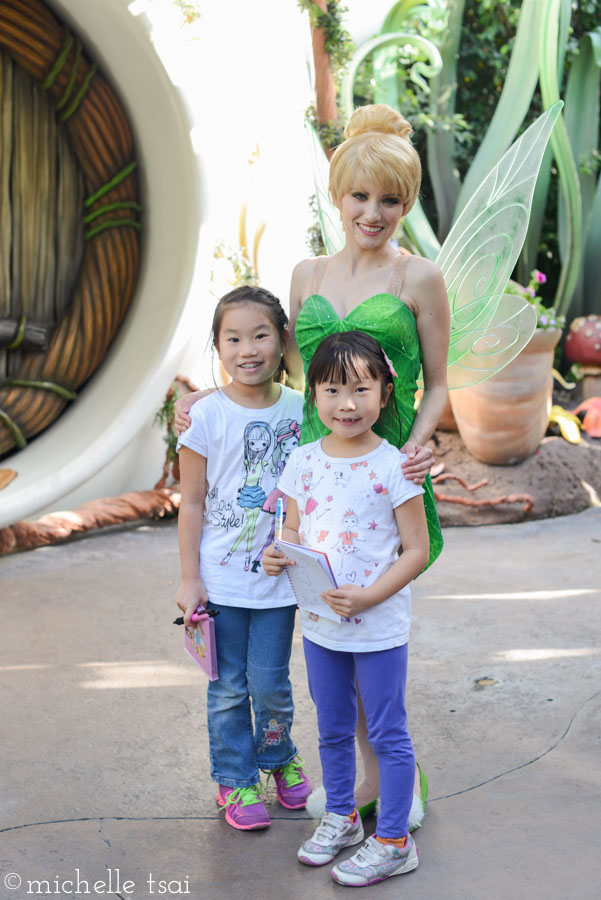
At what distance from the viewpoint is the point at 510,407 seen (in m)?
4.84

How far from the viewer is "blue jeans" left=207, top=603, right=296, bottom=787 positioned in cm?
191

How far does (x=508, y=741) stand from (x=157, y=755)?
0.85 meters

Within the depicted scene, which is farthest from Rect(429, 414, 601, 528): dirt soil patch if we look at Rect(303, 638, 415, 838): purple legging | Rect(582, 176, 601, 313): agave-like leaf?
Rect(303, 638, 415, 838): purple legging

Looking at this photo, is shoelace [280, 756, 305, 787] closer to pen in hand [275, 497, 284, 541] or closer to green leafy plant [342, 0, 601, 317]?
→ pen in hand [275, 497, 284, 541]

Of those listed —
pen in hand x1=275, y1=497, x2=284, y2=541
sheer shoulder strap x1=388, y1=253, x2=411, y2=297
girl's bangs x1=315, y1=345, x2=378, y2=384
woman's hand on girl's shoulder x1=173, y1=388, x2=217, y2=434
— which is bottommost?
pen in hand x1=275, y1=497, x2=284, y2=541

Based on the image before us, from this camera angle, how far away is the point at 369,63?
19.1 ft

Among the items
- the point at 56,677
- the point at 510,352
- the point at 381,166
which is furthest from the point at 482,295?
the point at 56,677

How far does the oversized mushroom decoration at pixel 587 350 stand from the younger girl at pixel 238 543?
4.16 m

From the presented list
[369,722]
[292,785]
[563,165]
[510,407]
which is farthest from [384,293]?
[563,165]

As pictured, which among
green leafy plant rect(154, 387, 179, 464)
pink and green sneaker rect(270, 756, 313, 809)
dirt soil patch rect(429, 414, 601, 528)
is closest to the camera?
pink and green sneaker rect(270, 756, 313, 809)

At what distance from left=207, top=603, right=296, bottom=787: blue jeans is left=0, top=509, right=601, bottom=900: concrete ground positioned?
140 mm

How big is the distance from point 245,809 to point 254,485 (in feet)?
2.17

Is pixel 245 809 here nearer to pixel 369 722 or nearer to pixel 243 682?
pixel 243 682

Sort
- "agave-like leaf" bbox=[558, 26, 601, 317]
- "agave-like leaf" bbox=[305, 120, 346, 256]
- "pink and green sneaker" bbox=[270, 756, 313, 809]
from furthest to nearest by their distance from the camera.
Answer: "agave-like leaf" bbox=[558, 26, 601, 317] < "agave-like leaf" bbox=[305, 120, 346, 256] < "pink and green sneaker" bbox=[270, 756, 313, 809]
